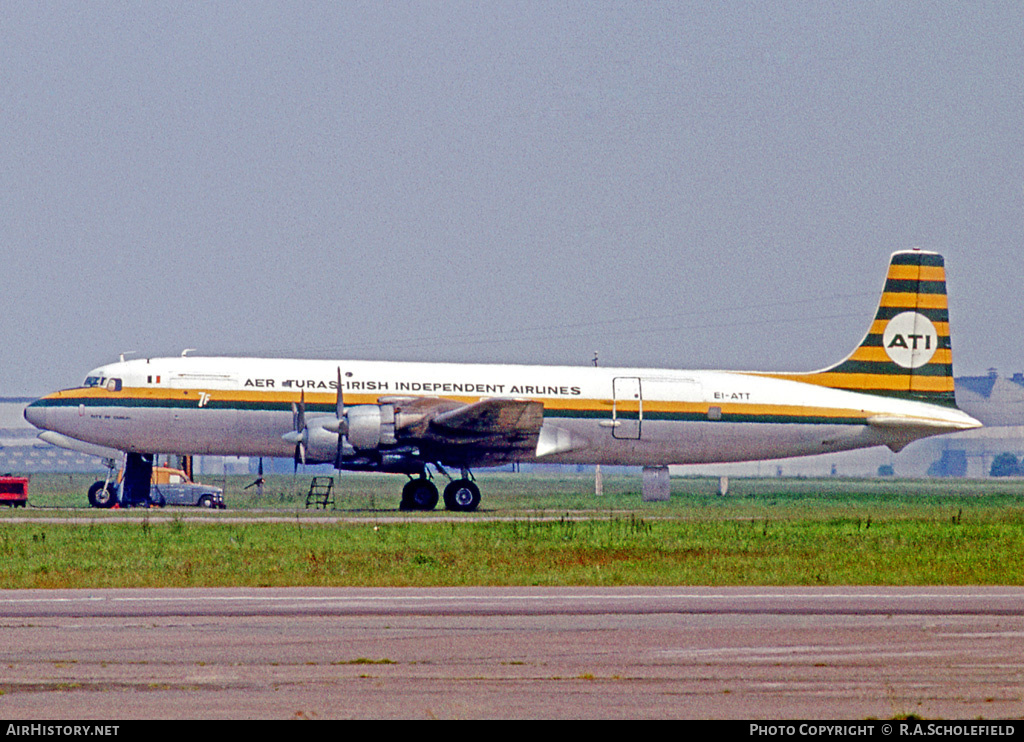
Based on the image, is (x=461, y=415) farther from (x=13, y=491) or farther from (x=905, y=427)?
(x=13, y=491)

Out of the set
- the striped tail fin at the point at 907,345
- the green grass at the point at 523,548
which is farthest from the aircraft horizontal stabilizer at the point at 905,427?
the green grass at the point at 523,548

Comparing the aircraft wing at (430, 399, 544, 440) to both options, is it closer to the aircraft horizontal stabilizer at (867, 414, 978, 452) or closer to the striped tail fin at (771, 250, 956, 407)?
the striped tail fin at (771, 250, 956, 407)

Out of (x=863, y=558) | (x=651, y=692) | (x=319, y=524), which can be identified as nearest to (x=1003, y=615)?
(x=651, y=692)

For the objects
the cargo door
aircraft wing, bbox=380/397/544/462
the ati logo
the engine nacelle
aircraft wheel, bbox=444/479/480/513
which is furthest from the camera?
the ati logo

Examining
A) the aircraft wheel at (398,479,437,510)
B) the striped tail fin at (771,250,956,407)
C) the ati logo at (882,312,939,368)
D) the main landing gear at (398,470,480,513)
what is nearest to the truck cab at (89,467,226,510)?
the aircraft wheel at (398,479,437,510)

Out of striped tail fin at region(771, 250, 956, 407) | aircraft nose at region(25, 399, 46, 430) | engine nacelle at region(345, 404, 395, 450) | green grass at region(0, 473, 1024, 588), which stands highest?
striped tail fin at region(771, 250, 956, 407)

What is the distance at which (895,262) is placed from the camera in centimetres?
5159

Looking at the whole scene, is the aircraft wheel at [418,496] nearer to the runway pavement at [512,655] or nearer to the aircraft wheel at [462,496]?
the aircraft wheel at [462,496]

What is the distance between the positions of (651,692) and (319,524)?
2617 cm

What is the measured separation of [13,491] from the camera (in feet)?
174

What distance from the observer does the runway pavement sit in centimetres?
1095

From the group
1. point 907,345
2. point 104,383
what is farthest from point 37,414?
point 907,345

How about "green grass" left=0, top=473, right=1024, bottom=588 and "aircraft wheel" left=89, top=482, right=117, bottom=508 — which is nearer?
"green grass" left=0, top=473, right=1024, bottom=588
